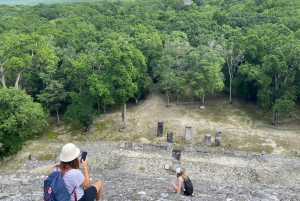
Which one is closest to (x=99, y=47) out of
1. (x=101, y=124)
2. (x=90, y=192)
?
(x=101, y=124)

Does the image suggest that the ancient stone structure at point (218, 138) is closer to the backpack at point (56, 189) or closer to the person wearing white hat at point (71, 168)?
the person wearing white hat at point (71, 168)

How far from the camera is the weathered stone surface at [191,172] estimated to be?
12.3 metres

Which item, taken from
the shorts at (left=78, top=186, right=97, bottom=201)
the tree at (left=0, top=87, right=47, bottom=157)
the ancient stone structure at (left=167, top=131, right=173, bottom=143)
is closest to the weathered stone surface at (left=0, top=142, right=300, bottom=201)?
the tree at (left=0, top=87, right=47, bottom=157)

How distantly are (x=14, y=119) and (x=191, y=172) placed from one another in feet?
42.5

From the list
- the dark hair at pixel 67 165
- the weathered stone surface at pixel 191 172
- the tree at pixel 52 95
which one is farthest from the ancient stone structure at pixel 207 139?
the dark hair at pixel 67 165

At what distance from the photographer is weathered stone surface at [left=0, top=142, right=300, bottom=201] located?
12.3m

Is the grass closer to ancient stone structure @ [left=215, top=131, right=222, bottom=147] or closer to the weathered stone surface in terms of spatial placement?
the weathered stone surface

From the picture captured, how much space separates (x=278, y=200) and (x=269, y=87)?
19542 millimetres

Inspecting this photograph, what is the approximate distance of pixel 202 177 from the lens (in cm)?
1766

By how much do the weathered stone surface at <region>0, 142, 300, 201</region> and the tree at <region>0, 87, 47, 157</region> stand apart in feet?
6.99

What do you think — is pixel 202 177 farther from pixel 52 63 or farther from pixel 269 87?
pixel 52 63

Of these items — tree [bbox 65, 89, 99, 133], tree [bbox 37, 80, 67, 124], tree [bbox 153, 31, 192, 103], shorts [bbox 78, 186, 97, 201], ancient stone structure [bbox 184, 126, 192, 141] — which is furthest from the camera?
tree [bbox 153, 31, 192, 103]

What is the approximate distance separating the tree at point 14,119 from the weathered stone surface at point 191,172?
2130 mm

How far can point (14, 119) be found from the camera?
69.9ft
